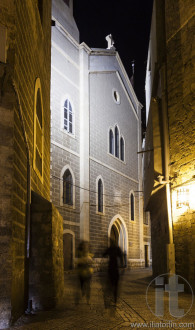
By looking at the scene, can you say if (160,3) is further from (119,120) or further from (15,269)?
(119,120)

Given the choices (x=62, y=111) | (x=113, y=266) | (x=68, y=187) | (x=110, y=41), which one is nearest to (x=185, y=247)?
(x=113, y=266)

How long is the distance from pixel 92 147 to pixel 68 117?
2.53 m

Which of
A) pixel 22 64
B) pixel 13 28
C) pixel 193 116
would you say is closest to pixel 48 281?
pixel 22 64

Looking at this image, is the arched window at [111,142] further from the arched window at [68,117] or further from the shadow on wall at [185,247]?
the shadow on wall at [185,247]

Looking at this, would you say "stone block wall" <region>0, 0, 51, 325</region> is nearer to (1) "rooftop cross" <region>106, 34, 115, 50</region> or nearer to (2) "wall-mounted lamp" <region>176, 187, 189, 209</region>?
→ (2) "wall-mounted lamp" <region>176, 187, 189, 209</region>

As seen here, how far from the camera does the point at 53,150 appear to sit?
18.9 meters

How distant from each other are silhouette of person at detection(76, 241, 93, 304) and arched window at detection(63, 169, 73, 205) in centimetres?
1091

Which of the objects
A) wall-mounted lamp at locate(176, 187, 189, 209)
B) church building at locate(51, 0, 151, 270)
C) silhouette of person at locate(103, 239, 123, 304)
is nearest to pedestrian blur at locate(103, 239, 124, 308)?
silhouette of person at locate(103, 239, 123, 304)

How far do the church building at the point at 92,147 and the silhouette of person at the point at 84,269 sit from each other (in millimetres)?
9042

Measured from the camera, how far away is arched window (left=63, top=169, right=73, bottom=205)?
19.8 m

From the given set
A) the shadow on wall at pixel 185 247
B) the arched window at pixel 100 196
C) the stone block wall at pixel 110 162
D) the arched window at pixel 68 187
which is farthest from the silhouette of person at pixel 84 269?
the arched window at pixel 100 196

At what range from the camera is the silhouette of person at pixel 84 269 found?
334 inches

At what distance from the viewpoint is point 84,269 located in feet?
28.2

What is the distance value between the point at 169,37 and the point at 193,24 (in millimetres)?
1316
